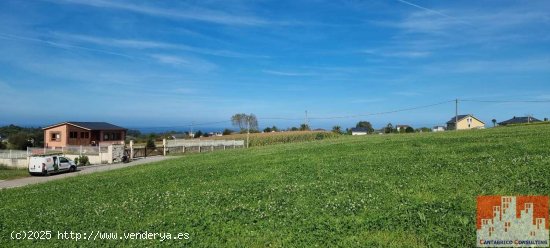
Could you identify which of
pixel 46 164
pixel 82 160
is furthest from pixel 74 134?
pixel 46 164

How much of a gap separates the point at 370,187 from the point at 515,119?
127 m

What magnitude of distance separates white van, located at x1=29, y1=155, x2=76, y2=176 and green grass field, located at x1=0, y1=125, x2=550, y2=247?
27.4 metres

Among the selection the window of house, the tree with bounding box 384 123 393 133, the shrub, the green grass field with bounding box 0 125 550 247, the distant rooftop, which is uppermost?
the distant rooftop

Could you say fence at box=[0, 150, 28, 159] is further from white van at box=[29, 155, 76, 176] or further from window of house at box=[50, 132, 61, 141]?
window of house at box=[50, 132, 61, 141]

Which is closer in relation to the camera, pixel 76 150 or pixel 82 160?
pixel 82 160

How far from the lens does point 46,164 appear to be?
41312 millimetres

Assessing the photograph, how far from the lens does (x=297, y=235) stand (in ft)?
26.5

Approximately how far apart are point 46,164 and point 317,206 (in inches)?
1560

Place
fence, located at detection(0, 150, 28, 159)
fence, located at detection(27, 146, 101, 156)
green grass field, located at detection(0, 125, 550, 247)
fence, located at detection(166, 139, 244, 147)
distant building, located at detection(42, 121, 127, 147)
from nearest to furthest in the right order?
1. green grass field, located at detection(0, 125, 550, 247)
2. fence, located at detection(0, 150, 28, 159)
3. fence, located at detection(27, 146, 101, 156)
4. fence, located at detection(166, 139, 244, 147)
5. distant building, located at detection(42, 121, 127, 147)

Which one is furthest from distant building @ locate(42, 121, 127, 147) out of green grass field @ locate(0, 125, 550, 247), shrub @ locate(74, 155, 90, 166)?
green grass field @ locate(0, 125, 550, 247)

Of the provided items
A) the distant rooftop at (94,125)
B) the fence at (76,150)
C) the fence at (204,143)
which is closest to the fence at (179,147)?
the fence at (204,143)

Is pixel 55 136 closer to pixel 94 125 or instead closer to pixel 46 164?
pixel 94 125

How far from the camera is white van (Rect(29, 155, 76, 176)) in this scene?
4088 centimetres

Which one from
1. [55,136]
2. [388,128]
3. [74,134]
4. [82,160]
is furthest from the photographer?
[388,128]
